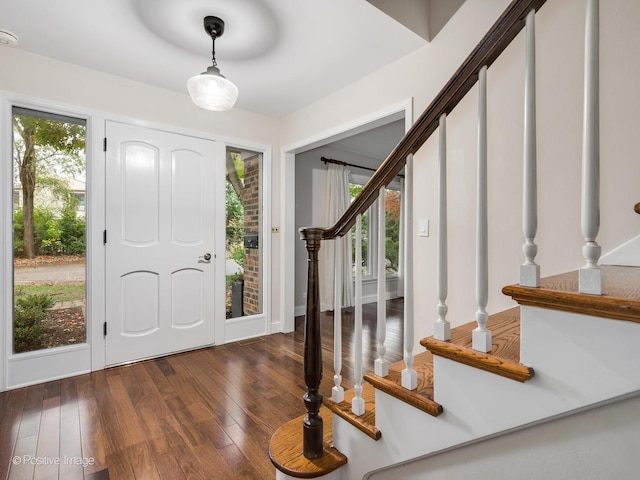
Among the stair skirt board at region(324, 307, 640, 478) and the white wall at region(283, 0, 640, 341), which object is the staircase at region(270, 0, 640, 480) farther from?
the white wall at region(283, 0, 640, 341)

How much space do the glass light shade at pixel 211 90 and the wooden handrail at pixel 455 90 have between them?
54.9 inches

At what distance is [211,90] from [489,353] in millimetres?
2132

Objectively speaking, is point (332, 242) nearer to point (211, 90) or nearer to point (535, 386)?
point (211, 90)

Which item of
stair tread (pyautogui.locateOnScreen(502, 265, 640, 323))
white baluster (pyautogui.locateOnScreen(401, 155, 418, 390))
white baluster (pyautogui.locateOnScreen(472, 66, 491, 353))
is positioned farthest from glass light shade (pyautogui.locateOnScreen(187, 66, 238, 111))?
stair tread (pyautogui.locateOnScreen(502, 265, 640, 323))

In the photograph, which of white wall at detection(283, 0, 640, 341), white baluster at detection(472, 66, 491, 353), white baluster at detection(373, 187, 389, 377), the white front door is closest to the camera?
white baluster at detection(472, 66, 491, 353)

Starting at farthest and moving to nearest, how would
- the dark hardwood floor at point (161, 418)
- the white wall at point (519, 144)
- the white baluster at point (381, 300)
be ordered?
1. the dark hardwood floor at point (161, 418)
2. the white wall at point (519, 144)
3. the white baluster at point (381, 300)

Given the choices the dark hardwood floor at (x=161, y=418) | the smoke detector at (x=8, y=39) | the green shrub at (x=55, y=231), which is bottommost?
the dark hardwood floor at (x=161, y=418)

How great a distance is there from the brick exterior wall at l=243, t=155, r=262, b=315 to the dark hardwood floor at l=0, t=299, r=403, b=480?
70 cm

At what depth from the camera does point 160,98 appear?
117 inches

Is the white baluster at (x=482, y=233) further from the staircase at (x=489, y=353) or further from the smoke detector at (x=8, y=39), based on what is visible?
the smoke detector at (x=8, y=39)

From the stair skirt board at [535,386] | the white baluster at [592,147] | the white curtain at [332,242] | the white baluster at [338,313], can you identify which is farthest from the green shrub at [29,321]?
the white baluster at [592,147]

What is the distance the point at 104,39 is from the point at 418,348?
9.93 ft

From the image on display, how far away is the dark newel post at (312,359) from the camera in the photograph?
1.39 m

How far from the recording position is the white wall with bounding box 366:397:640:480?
2.17ft
